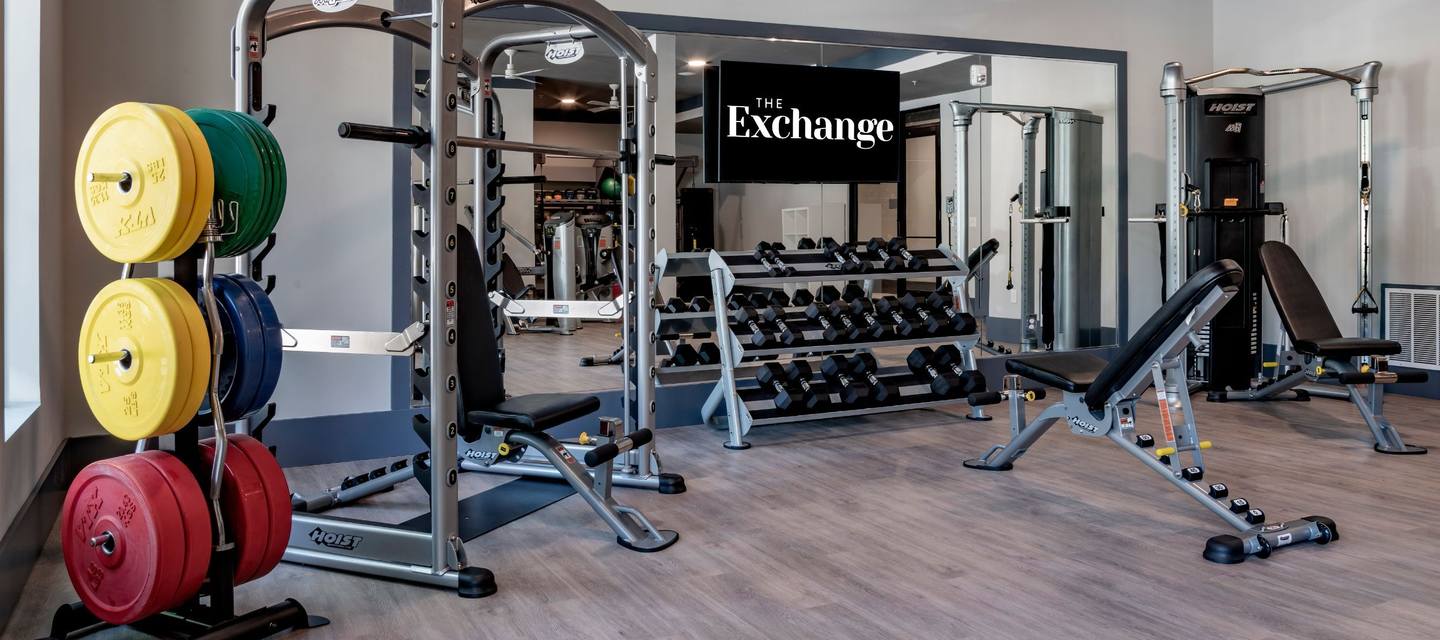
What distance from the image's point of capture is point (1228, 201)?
5711 millimetres

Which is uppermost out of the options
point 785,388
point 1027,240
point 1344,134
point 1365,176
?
point 1344,134

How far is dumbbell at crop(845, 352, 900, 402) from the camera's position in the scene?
4879 mm

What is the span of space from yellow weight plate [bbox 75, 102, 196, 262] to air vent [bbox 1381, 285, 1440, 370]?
5971 millimetres

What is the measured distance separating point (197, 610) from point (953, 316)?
12.2 feet

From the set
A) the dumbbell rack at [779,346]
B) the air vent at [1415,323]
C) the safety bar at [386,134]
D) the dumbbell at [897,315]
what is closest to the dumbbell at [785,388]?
the dumbbell rack at [779,346]

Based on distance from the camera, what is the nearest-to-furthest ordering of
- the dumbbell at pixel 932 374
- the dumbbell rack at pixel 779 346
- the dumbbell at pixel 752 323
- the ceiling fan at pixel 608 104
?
the dumbbell rack at pixel 779 346 < the dumbbell at pixel 752 323 < the dumbbell at pixel 932 374 < the ceiling fan at pixel 608 104

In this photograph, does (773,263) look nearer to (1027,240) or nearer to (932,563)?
(1027,240)

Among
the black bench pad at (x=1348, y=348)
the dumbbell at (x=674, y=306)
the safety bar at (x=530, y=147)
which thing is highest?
the safety bar at (x=530, y=147)

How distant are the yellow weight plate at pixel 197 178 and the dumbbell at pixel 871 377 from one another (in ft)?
10.9

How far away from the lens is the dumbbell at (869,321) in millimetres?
5004

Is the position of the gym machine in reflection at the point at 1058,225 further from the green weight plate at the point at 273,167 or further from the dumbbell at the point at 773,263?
the green weight plate at the point at 273,167

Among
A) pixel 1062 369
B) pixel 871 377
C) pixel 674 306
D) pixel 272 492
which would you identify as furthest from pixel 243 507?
pixel 871 377

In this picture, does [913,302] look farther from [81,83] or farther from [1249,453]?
[81,83]

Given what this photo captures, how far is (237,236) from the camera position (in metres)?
2.21
